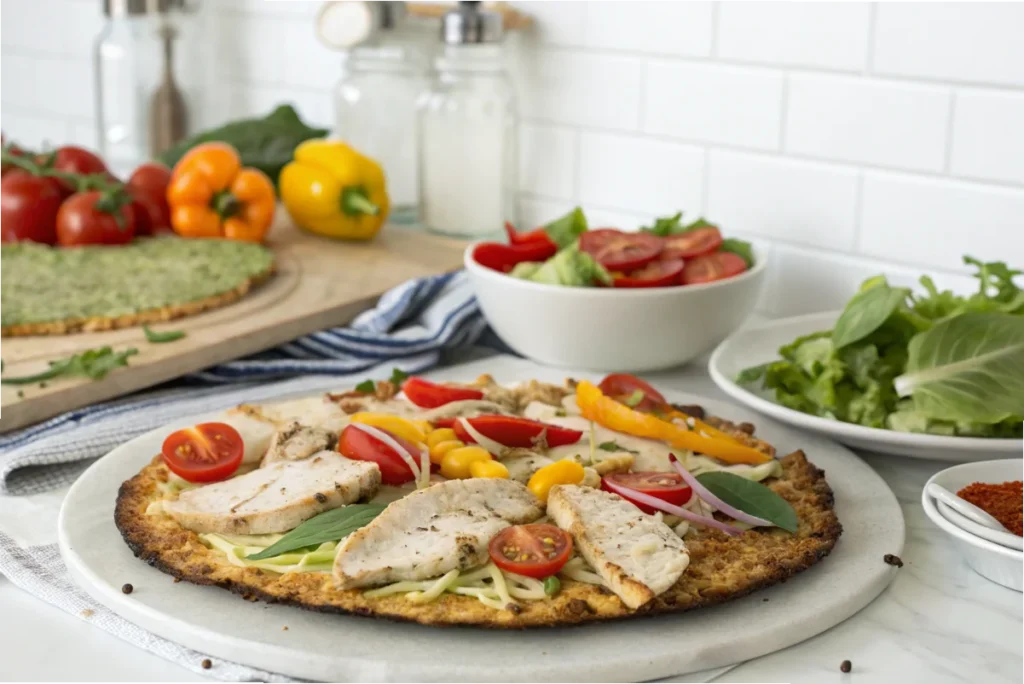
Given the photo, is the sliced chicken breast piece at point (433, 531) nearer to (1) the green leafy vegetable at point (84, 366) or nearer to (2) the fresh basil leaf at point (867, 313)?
(2) the fresh basil leaf at point (867, 313)

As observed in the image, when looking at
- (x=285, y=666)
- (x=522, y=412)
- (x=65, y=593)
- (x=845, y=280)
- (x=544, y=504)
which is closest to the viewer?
(x=285, y=666)

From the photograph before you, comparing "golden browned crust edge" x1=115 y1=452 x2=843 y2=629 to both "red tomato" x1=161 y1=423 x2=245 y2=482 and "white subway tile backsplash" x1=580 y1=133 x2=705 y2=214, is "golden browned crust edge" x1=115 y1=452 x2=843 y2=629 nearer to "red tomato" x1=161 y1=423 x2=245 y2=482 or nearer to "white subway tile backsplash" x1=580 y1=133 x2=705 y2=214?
"red tomato" x1=161 y1=423 x2=245 y2=482

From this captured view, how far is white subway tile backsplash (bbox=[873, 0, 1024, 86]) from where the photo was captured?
201 cm

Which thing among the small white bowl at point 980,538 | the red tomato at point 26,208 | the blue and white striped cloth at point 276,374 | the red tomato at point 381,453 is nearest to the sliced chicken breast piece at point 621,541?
the red tomato at point 381,453

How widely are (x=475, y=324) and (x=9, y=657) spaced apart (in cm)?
122

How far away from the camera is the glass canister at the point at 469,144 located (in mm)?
2746

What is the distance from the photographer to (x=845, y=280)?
235 cm

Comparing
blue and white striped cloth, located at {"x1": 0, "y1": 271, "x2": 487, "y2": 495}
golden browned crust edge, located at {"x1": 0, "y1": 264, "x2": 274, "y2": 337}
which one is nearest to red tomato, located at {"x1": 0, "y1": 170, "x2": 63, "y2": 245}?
golden browned crust edge, located at {"x1": 0, "y1": 264, "x2": 274, "y2": 337}

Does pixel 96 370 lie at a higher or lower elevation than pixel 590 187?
lower

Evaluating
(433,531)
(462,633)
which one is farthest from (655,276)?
(462,633)

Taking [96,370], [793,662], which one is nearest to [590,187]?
[96,370]

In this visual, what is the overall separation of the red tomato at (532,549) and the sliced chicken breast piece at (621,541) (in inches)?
0.8

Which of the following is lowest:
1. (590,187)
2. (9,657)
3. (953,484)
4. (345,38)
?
(9,657)

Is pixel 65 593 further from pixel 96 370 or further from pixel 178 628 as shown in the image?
pixel 96 370
